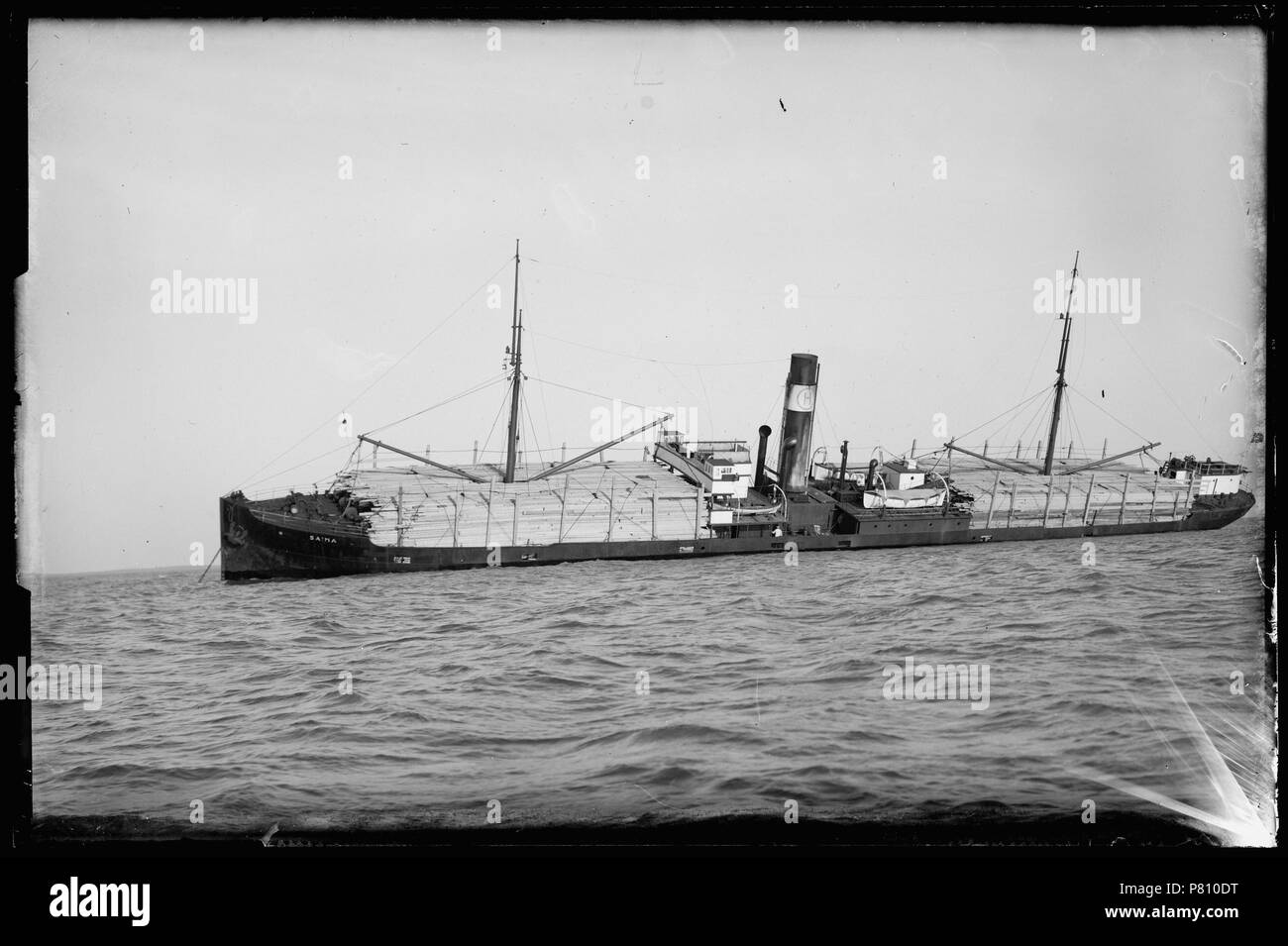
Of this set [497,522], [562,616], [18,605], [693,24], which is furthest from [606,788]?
[497,522]

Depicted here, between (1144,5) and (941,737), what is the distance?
8.93 meters

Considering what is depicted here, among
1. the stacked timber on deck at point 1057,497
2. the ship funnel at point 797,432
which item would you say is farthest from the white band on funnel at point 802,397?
the stacked timber on deck at point 1057,497

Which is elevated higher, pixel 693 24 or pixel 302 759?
pixel 693 24

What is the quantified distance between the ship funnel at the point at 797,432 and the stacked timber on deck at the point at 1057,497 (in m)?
3.69

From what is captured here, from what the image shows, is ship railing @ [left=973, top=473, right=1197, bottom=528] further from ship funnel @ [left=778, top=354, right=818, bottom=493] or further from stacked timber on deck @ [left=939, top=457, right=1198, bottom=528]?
ship funnel @ [left=778, top=354, right=818, bottom=493]

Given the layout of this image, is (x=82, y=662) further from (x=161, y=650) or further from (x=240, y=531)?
(x=240, y=531)

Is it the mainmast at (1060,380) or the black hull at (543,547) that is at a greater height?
the mainmast at (1060,380)

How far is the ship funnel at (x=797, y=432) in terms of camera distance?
2352 centimetres

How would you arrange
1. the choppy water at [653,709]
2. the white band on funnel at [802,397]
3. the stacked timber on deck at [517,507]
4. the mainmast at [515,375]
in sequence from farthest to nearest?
1. the white band on funnel at [802,397]
2. the stacked timber on deck at [517,507]
3. the mainmast at [515,375]
4. the choppy water at [653,709]

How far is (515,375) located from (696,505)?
19.6 feet

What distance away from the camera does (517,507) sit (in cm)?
2408

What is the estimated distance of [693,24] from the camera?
42.7 ft

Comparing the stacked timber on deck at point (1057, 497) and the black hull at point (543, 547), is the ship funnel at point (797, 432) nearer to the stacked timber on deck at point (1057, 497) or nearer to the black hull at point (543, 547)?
the black hull at point (543, 547)

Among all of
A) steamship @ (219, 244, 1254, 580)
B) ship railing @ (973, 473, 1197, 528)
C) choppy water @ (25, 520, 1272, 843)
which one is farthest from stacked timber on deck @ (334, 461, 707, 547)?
ship railing @ (973, 473, 1197, 528)
